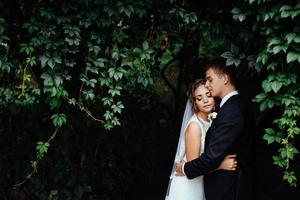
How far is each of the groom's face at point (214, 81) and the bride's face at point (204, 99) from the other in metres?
0.20

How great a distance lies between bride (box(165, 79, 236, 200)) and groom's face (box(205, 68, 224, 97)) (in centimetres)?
20

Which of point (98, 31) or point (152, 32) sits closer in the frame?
point (98, 31)

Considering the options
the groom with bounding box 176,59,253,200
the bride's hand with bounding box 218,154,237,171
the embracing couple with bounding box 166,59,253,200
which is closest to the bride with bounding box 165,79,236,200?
the embracing couple with bounding box 166,59,253,200

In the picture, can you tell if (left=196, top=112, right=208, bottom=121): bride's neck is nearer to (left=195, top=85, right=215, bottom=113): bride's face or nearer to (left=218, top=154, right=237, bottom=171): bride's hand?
(left=195, top=85, right=215, bottom=113): bride's face

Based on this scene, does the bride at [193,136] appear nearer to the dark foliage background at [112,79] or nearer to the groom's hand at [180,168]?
the groom's hand at [180,168]

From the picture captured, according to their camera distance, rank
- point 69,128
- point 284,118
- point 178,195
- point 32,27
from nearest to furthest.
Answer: point 284,118 → point 32,27 → point 178,195 → point 69,128

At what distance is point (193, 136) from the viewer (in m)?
3.68

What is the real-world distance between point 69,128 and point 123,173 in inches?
31.8

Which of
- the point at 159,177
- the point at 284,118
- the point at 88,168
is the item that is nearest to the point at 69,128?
the point at 88,168

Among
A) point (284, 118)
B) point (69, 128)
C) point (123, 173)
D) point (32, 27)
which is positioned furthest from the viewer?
point (123, 173)

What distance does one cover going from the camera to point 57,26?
3.75m

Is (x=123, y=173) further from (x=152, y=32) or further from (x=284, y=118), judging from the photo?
(x=284, y=118)

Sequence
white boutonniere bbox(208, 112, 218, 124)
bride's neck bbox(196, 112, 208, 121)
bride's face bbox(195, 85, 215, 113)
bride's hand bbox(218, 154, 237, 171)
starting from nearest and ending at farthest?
bride's hand bbox(218, 154, 237, 171) → white boutonniere bbox(208, 112, 218, 124) → bride's face bbox(195, 85, 215, 113) → bride's neck bbox(196, 112, 208, 121)

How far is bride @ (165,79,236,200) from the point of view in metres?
3.68
